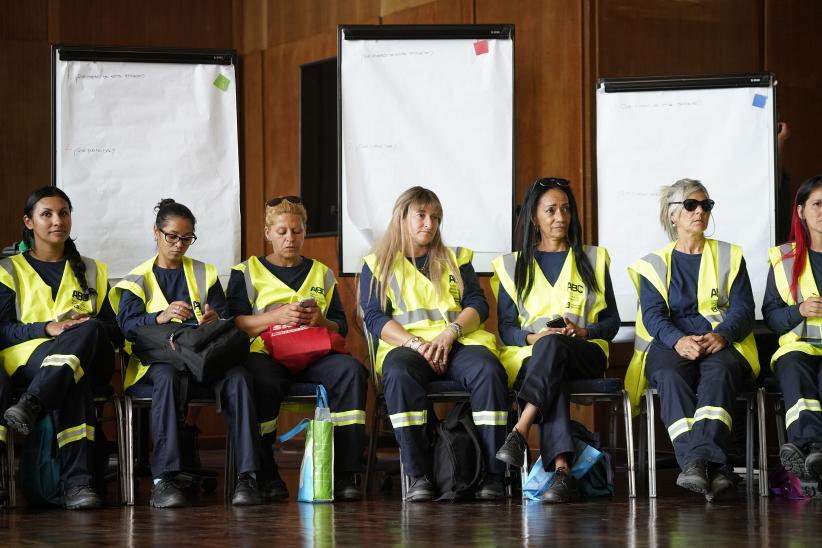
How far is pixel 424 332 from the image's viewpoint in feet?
16.4

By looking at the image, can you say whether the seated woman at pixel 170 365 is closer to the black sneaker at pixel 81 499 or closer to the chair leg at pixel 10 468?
the black sneaker at pixel 81 499

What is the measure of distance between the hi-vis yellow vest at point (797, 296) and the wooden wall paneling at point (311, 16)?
2974 mm

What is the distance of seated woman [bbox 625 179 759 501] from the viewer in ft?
14.9

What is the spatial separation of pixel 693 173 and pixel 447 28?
54.4 inches

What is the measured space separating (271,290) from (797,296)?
7.31ft

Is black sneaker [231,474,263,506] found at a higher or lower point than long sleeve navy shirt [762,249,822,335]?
lower

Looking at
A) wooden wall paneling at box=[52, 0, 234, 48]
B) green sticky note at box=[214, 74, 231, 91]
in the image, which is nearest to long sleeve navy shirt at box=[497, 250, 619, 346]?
green sticky note at box=[214, 74, 231, 91]

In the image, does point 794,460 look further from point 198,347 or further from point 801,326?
point 198,347

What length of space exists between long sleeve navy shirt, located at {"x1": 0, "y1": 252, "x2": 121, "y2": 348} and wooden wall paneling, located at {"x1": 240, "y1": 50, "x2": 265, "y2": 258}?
2468 millimetres

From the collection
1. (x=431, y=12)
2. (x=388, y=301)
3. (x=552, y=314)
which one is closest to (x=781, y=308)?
(x=552, y=314)

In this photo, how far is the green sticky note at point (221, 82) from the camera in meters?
5.91

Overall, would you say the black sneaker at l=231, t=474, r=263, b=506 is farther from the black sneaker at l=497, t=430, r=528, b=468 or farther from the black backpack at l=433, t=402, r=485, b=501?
the black sneaker at l=497, t=430, r=528, b=468

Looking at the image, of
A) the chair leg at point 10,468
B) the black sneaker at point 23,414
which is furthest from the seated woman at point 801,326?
the chair leg at point 10,468

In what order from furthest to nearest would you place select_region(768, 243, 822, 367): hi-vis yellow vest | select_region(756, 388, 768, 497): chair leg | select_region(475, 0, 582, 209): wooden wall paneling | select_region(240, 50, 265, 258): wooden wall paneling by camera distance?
select_region(240, 50, 265, 258): wooden wall paneling → select_region(475, 0, 582, 209): wooden wall paneling → select_region(768, 243, 822, 367): hi-vis yellow vest → select_region(756, 388, 768, 497): chair leg
